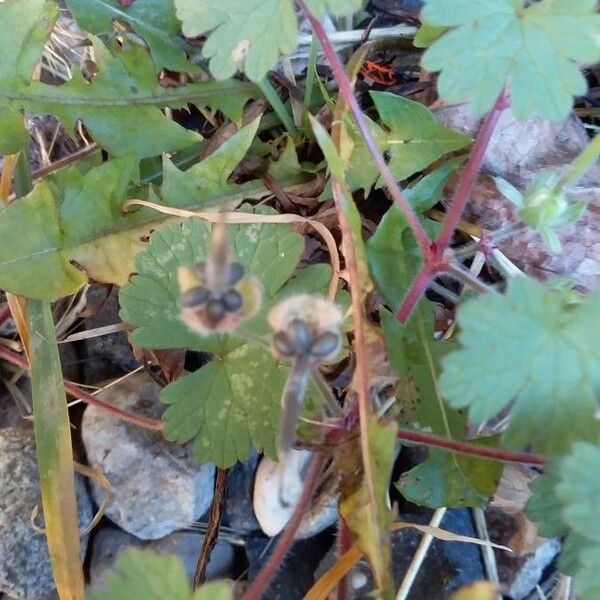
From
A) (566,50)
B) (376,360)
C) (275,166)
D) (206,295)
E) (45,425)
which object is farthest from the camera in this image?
(275,166)

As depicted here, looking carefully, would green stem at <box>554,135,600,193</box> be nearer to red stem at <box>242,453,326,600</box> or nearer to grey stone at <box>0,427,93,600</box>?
red stem at <box>242,453,326,600</box>

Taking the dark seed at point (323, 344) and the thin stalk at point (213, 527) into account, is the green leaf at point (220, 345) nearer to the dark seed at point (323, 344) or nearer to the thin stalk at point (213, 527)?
the thin stalk at point (213, 527)

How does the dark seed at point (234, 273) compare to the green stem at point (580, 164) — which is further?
the green stem at point (580, 164)

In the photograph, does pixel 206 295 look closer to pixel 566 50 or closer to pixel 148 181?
pixel 566 50

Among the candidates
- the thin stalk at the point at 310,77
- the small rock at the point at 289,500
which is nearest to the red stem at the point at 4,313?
the small rock at the point at 289,500

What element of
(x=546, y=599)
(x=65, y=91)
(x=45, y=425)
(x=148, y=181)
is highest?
(x=65, y=91)

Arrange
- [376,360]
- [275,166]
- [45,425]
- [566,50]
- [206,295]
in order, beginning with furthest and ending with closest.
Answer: [275,166]
[45,425]
[376,360]
[566,50]
[206,295]

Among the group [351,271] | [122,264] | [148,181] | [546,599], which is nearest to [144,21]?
[148,181]
